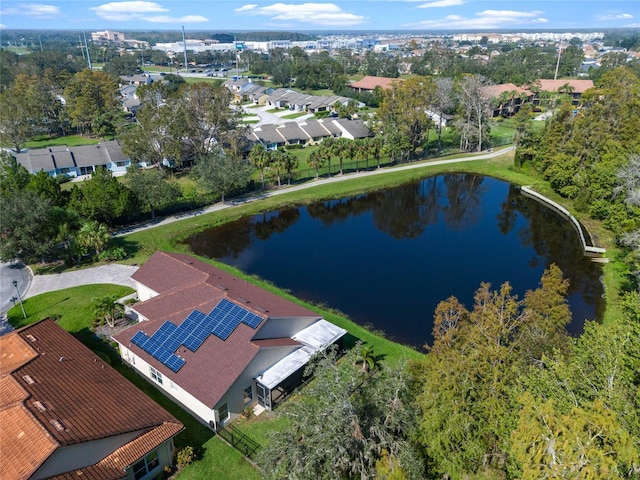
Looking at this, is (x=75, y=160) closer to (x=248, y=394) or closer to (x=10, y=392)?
(x=10, y=392)

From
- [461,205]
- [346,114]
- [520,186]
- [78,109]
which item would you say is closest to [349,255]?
[461,205]

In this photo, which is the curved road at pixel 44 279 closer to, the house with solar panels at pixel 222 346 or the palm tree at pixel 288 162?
the house with solar panels at pixel 222 346

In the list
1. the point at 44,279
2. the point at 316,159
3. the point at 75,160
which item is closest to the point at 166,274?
the point at 44,279

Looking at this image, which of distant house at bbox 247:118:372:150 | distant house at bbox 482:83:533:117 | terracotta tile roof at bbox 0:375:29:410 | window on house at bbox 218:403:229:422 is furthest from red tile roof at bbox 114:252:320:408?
distant house at bbox 482:83:533:117

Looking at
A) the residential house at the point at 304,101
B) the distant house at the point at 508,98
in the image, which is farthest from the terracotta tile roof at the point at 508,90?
the residential house at the point at 304,101

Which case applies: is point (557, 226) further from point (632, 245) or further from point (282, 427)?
point (282, 427)

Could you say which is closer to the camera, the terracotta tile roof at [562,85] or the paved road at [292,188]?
the paved road at [292,188]

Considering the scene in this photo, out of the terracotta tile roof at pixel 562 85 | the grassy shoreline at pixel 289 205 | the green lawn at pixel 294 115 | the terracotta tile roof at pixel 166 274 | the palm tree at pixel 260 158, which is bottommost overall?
the grassy shoreline at pixel 289 205
